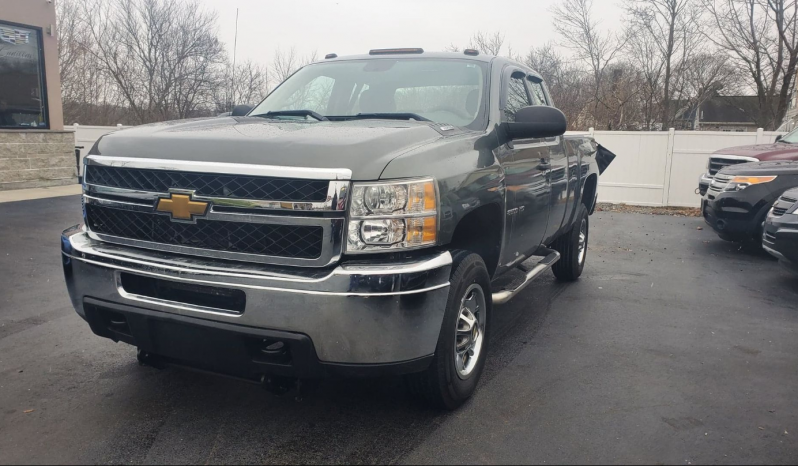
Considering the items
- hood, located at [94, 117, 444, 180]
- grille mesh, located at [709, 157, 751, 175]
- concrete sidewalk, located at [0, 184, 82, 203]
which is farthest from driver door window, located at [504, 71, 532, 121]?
concrete sidewalk, located at [0, 184, 82, 203]

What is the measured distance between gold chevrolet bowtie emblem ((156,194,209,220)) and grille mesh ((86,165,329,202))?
0.05m

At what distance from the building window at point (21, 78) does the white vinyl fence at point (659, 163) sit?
12.1 meters

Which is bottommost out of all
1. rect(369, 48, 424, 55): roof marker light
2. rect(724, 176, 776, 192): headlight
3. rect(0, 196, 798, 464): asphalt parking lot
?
rect(0, 196, 798, 464): asphalt parking lot

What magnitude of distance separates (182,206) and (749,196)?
8.01 meters

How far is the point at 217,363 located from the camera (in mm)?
2859

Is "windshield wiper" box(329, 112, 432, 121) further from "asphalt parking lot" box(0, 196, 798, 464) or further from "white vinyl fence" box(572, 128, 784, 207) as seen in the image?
"white vinyl fence" box(572, 128, 784, 207)

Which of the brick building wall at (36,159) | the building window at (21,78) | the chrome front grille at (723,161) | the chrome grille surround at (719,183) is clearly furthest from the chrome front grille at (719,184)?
the building window at (21,78)

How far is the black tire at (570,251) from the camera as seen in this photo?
6.41 meters

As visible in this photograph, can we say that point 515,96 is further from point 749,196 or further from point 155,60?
point 155,60

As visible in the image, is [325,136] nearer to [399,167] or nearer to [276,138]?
[276,138]

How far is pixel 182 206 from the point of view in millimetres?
2887

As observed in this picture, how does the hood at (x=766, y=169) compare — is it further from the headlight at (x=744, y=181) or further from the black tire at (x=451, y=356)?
the black tire at (x=451, y=356)

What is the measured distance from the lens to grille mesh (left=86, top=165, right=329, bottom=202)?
2717 millimetres

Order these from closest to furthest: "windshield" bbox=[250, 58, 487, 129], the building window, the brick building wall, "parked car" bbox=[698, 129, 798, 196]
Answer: "windshield" bbox=[250, 58, 487, 129], "parked car" bbox=[698, 129, 798, 196], the building window, the brick building wall
